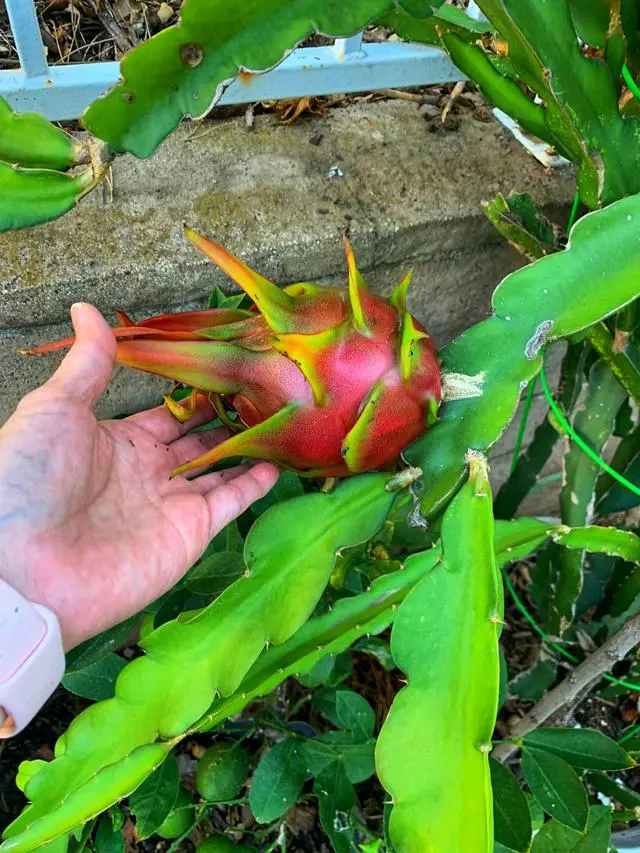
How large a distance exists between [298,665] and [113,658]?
0.82 ft

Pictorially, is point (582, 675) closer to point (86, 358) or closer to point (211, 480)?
point (211, 480)

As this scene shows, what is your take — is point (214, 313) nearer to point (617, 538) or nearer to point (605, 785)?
point (617, 538)

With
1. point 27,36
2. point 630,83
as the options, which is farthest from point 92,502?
point 630,83

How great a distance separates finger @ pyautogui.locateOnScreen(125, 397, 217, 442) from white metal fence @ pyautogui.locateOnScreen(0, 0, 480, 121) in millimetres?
428

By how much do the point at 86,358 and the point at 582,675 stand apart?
2.47 ft

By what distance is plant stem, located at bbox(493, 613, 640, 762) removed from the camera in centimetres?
94

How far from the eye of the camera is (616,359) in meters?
0.85

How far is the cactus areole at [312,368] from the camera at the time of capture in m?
0.63

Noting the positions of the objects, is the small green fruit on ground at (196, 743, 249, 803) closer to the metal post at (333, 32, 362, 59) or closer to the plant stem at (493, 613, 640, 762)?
the plant stem at (493, 613, 640, 762)

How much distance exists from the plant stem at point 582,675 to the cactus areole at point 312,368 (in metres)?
0.48

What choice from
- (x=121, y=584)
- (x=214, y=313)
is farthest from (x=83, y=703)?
(x=214, y=313)

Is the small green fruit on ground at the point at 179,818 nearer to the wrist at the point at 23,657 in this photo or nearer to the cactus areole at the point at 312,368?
the wrist at the point at 23,657

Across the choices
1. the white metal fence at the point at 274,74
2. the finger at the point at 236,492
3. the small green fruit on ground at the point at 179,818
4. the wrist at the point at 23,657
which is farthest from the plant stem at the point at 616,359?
the small green fruit on ground at the point at 179,818

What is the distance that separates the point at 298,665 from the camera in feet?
2.43
